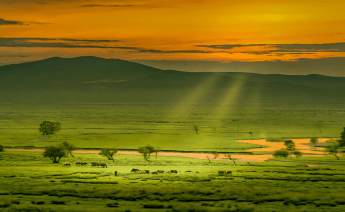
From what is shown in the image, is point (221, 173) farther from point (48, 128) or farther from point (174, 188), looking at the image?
point (48, 128)

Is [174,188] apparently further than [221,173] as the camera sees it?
No

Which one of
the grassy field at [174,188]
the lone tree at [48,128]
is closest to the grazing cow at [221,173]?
the grassy field at [174,188]

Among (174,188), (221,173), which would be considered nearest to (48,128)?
(221,173)

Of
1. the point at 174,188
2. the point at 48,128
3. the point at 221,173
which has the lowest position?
the point at 174,188

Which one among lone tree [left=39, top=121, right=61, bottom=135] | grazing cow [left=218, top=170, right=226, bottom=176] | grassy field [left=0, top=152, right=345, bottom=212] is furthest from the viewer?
lone tree [left=39, top=121, right=61, bottom=135]

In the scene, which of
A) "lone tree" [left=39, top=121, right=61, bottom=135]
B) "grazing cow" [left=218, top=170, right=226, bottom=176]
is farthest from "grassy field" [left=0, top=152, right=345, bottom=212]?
"lone tree" [left=39, top=121, right=61, bottom=135]

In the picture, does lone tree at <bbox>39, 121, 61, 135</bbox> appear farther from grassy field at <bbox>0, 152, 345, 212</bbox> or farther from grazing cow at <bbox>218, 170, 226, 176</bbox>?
grazing cow at <bbox>218, 170, 226, 176</bbox>

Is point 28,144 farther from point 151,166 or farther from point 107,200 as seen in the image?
point 107,200

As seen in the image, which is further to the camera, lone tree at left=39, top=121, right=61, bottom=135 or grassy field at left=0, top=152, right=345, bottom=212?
lone tree at left=39, top=121, right=61, bottom=135

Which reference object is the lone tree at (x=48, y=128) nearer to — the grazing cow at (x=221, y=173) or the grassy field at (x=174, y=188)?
the grassy field at (x=174, y=188)

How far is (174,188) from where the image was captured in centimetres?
4912

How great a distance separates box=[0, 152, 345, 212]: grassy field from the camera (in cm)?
4100

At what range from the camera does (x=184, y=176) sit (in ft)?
188

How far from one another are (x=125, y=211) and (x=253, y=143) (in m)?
73.4
